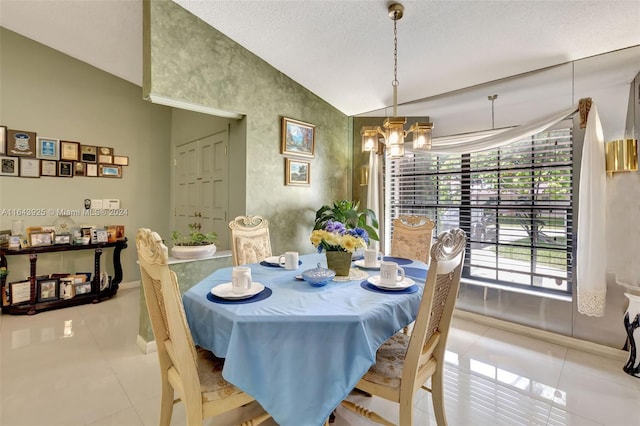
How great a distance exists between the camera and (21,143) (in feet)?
11.6

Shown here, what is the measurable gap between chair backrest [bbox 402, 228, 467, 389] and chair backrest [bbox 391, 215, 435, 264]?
1.15 meters

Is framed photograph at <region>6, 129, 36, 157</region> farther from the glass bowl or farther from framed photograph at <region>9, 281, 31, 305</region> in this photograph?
the glass bowl

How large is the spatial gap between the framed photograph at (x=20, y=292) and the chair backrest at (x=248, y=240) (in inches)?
111

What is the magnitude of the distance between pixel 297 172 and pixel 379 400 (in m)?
2.46

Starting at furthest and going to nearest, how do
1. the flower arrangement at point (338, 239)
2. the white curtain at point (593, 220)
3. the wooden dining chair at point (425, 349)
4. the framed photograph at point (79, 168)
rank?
1. the framed photograph at point (79, 168)
2. the white curtain at point (593, 220)
3. the flower arrangement at point (338, 239)
4. the wooden dining chair at point (425, 349)

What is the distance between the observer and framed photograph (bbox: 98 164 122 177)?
410 centimetres

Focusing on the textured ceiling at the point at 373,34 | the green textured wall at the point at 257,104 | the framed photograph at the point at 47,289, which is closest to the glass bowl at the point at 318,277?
the green textured wall at the point at 257,104

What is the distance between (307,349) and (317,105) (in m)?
3.27

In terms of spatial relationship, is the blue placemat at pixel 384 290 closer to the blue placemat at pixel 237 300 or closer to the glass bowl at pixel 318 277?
the glass bowl at pixel 318 277

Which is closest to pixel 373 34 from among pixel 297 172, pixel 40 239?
pixel 297 172

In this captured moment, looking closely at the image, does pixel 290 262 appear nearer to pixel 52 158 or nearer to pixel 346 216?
pixel 346 216

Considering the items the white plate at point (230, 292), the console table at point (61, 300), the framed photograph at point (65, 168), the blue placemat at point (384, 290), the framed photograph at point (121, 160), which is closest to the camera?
the white plate at point (230, 292)

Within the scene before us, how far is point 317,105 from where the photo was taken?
3.85 m

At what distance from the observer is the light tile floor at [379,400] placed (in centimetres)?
180
